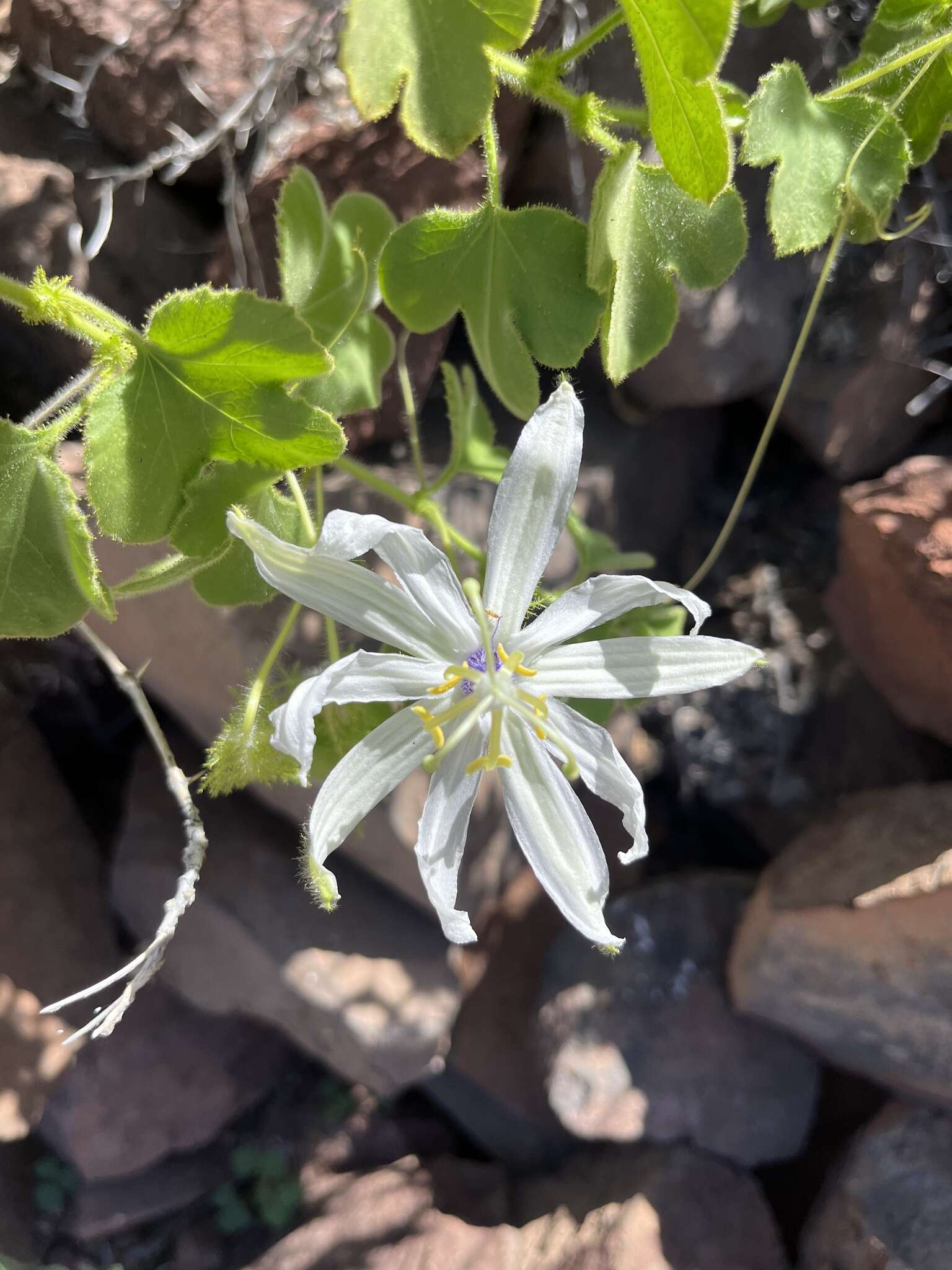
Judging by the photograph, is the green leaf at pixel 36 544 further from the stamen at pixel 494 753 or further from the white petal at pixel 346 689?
the stamen at pixel 494 753

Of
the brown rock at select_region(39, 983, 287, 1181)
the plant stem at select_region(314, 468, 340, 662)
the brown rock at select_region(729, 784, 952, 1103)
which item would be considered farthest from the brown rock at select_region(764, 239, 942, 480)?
the brown rock at select_region(39, 983, 287, 1181)

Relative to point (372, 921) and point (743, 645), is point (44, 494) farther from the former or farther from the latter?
point (372, 921)

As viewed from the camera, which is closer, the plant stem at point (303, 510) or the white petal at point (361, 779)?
the white petal at point (361, 779)

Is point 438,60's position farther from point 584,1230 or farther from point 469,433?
point 584,1230

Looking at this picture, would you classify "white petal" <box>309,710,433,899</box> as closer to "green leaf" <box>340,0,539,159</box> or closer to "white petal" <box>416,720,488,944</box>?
"white petal" <box>416,720,488,944</box>

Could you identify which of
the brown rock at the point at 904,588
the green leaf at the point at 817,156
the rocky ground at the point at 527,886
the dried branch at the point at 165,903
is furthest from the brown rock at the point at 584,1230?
the green leaf at the point at 817,156
